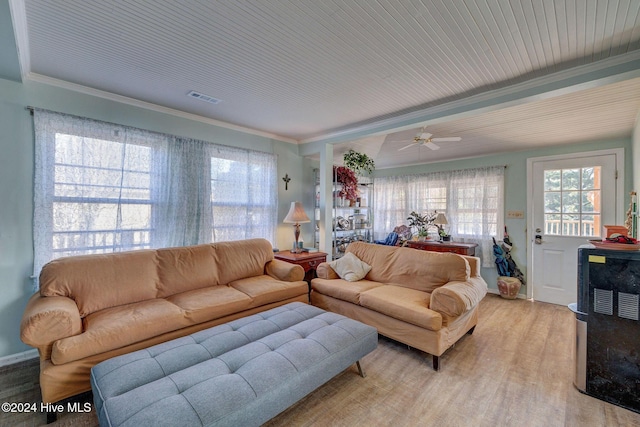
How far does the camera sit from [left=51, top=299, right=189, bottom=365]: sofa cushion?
1757 mm

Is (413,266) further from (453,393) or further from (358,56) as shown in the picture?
(358,56)

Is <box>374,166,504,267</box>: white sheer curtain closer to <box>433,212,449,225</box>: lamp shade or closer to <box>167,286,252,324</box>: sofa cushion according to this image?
<box>433,212,449,225</box>: lamp shade

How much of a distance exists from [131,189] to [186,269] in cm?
107

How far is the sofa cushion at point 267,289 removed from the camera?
2.78 metres

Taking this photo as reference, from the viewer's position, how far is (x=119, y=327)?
1.96m

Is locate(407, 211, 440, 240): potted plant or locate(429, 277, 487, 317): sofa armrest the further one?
locate(407, 211, 440, 240): potted plant

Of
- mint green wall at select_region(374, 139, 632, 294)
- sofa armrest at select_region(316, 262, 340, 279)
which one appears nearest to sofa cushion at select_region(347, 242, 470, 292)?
sofa armrest at select_region(316, 262, 340, 279)

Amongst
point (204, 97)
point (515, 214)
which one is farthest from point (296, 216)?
point (515, 214)

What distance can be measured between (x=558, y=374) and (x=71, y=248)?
14.7ft

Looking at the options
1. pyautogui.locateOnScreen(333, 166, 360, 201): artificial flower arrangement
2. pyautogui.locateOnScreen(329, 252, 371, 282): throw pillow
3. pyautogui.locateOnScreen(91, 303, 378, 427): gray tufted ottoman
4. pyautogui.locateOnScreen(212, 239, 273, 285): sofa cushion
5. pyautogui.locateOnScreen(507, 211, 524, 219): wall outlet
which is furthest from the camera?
pyautogui.locateOnScreen(333, 166, 360, 201): artificial flower arrangement

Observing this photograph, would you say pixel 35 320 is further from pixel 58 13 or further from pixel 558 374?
pixel 558 374

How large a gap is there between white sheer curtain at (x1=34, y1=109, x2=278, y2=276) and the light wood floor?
1.24 m

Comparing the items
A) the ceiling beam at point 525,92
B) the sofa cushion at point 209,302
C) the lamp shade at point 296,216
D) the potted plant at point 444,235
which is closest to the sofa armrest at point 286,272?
the sofa cushion at point 209,302

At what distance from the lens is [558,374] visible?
2.21 m
